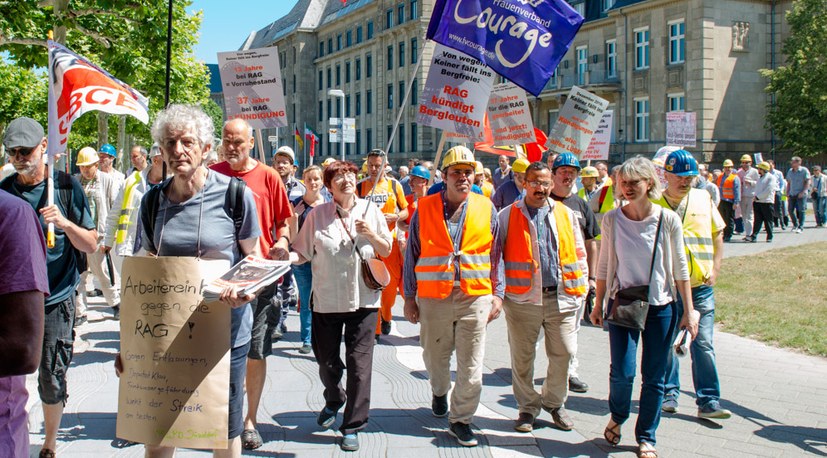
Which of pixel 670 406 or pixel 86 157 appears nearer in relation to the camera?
pixel 670 406

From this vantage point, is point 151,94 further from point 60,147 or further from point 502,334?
point 60,147

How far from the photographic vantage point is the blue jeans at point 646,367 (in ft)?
16.9

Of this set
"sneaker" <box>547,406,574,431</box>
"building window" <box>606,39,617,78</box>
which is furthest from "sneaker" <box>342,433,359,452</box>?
"building window" <box>606,39,617,78</box>

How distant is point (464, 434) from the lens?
17.6 ft

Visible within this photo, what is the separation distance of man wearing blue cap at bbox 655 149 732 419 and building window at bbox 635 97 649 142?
110ft

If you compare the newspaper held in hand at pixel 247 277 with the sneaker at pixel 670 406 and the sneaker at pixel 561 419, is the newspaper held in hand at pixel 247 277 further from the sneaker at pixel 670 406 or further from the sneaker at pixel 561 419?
the sneaker at pixel 670 406

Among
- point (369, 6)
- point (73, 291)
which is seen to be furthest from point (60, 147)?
point (369, 6)

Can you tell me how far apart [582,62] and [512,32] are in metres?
38.0

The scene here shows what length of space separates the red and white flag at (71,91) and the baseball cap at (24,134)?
2.78ft

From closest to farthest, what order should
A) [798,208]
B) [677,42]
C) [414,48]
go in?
[798,208] → [677,42] → [414,48]

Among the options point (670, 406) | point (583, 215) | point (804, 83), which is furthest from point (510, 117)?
point (804, 83)

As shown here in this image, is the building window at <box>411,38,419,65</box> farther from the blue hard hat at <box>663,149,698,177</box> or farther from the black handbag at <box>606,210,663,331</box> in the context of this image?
the black handbag at <box>606,210,663,331</box>

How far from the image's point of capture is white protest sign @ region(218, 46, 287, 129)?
7.62 meters

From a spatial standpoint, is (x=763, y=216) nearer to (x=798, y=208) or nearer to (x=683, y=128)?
(x=798, y=208)
